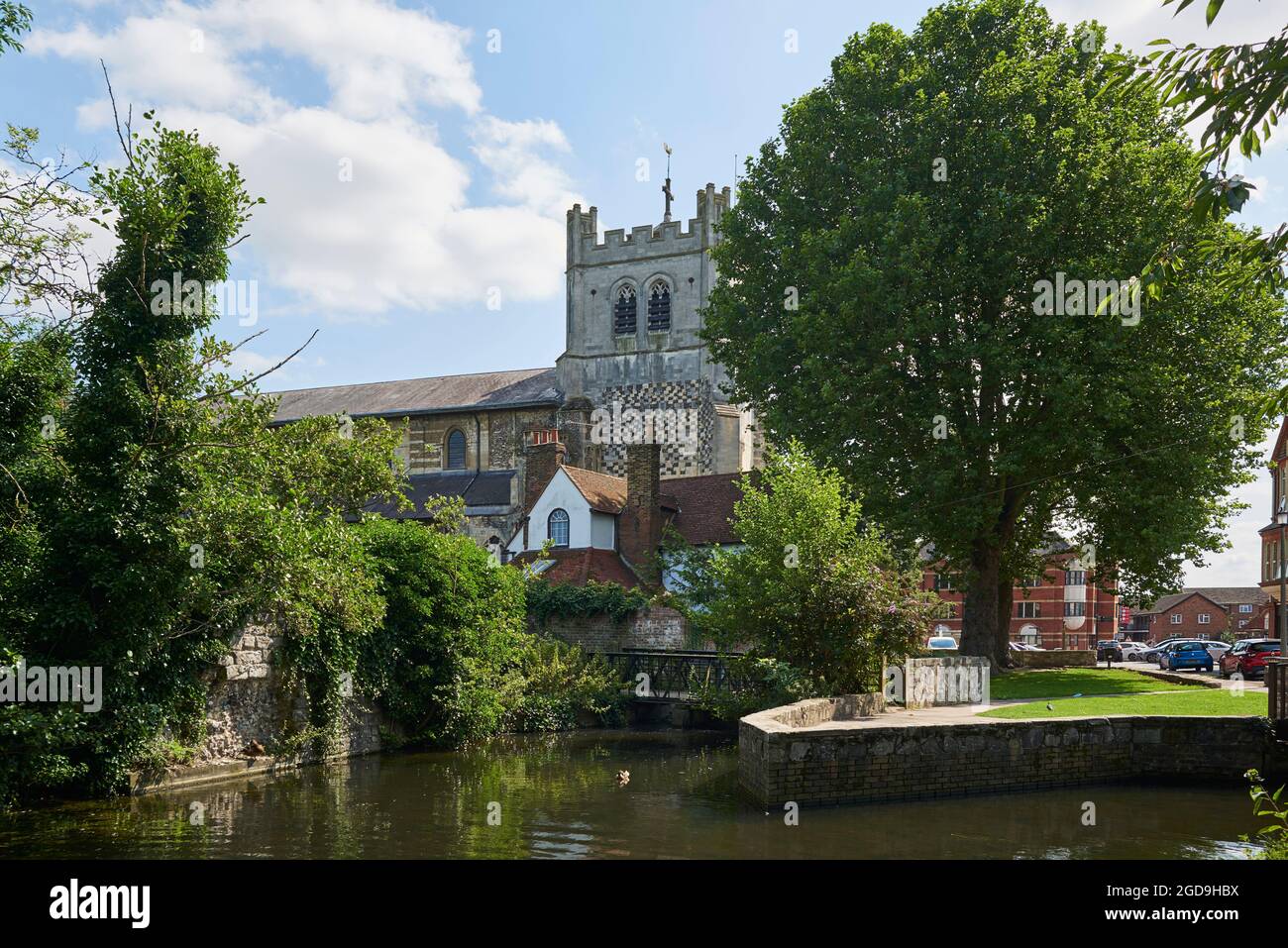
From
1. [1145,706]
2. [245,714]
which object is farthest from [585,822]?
[1145,706]

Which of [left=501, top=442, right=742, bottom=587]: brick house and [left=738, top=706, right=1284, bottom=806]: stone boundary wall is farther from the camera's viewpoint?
[left=501, top=442, right=742, bottom=587]: brick house

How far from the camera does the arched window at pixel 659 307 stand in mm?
48562

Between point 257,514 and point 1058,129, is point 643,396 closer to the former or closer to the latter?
point 1058,129

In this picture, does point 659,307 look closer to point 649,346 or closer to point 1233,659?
point 649,346

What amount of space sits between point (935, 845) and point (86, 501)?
12.3 metres

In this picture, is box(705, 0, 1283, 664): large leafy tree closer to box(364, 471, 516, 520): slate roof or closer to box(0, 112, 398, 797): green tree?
box(0, 112, 398, 797): green tree

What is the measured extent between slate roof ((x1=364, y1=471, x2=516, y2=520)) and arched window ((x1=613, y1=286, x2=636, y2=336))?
868 centimetres

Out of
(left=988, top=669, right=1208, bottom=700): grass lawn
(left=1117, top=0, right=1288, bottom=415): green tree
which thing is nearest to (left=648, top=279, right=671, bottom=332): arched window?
(left=988, top=669, right=1208, bottom=700): grass lawn

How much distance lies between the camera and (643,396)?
47.6 metres

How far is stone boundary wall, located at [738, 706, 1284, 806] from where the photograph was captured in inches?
604

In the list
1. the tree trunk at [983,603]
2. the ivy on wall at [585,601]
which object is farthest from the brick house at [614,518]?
the tree trunk at [983,603]

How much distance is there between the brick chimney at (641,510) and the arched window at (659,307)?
50.5 feet
